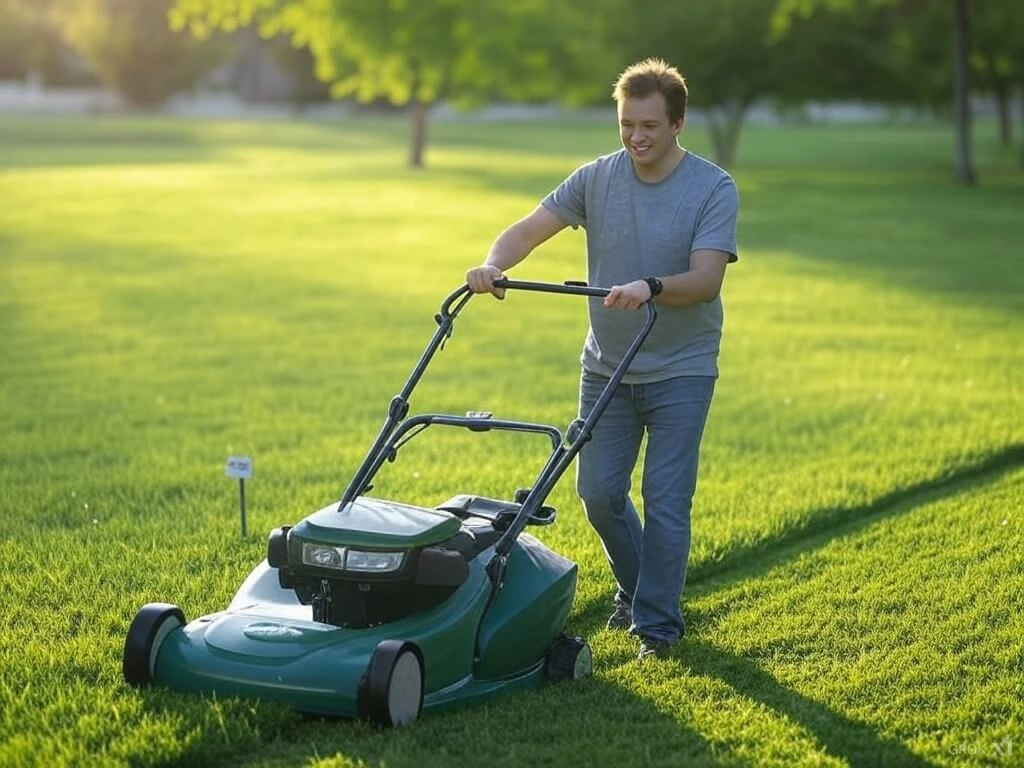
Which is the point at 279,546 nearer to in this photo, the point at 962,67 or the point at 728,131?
the point at 962,67

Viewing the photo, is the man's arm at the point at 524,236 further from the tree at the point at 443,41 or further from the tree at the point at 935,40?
the tree at the point at 443,41

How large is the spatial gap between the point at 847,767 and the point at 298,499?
3943mm

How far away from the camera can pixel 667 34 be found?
40250 mm

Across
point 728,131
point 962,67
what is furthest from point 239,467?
point 728,131

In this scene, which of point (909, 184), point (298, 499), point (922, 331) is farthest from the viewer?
point (909, 184)

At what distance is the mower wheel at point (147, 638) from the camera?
501 cm

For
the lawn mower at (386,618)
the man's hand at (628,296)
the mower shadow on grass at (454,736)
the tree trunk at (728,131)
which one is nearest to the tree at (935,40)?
the tree trunk at (728,131)

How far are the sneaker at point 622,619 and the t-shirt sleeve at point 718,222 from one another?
52.3 inches

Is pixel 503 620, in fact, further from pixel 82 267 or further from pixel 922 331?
pixel 82 267

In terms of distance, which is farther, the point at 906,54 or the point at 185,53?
the point at 185,53

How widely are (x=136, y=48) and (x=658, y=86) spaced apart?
73.8 m

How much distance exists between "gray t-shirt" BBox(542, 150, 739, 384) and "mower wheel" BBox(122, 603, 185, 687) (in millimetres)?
1690

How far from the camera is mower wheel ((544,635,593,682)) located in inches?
210

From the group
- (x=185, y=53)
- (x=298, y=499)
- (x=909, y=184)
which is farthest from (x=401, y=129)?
(x=298, y=499)
